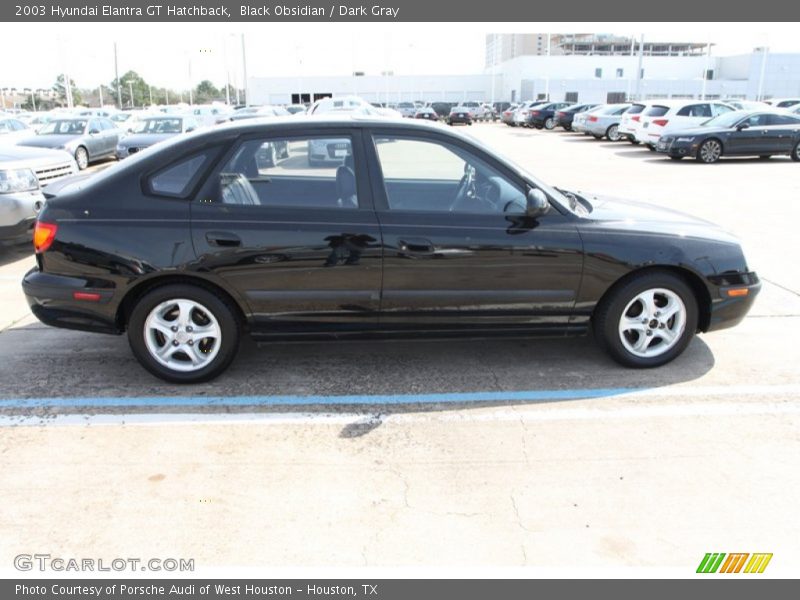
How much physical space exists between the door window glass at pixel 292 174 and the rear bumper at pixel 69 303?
3.35 feet

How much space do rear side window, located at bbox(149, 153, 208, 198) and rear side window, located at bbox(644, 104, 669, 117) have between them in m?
21.4

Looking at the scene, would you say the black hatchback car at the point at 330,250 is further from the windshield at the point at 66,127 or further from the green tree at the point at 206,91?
the green tree at the point at 206,91

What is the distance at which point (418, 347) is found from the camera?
507cm

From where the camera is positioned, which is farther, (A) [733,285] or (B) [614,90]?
(B) [614,90]

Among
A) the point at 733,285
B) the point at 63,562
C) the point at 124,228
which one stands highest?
the point at 124,228

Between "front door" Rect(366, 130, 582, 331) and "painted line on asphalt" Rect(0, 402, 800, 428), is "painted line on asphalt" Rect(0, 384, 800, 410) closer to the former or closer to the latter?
"painted line on asphalt" Rect(0, 402, 800, 428)

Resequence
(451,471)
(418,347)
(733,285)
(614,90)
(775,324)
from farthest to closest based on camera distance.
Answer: (614,90)
(775,324)
(418,347)
(733,285)
(451,471)

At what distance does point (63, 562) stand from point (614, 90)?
279 feet

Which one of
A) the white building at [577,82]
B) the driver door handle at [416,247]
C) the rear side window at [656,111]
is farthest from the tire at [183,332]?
the white building at [577,82]

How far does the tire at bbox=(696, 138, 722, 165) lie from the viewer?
18609 mm

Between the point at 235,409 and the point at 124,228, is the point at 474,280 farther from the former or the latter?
the point at 124,228

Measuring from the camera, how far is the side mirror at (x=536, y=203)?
4.12 meters

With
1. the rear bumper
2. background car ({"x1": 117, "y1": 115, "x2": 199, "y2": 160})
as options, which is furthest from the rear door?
background car ({"x1": 117, "y1": 115, "x2": 199, "y2": 160})

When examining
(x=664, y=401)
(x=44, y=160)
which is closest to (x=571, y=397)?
(x=664, y=401)
